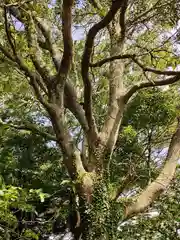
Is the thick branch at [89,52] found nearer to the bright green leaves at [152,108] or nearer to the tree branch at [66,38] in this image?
the tree branch at [66,38]

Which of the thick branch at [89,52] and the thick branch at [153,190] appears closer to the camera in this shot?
the thick branch at [89,52]

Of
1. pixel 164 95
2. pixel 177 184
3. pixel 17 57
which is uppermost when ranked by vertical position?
pixel 164 95

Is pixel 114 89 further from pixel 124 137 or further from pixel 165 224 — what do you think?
pixel 165 224

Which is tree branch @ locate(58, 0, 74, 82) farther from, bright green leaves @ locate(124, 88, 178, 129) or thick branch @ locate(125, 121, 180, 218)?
bright green leaves @ locate(124, 88, 178, 129)

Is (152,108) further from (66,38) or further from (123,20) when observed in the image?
(66,38)

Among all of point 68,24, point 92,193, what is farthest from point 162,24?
point 92,193

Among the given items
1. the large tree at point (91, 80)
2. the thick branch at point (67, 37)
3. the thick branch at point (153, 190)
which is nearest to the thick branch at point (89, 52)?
the large tree at point (91, 80)

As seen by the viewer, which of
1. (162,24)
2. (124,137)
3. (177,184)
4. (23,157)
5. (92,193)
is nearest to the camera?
(92,193)

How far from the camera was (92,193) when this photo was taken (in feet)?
16.8

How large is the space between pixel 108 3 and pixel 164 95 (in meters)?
3.00

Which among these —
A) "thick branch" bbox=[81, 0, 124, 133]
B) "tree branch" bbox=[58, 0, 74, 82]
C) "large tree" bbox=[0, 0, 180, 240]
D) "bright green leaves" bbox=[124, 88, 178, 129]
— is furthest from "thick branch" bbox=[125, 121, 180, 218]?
"bright green leaves" bbox=[124, 88, 178, 129]

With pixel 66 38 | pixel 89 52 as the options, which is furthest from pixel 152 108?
pixel 66 38

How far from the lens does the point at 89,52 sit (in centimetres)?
487

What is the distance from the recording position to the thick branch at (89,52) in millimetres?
4276
